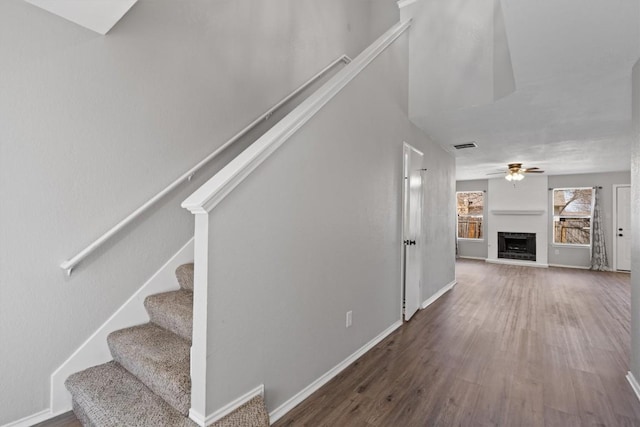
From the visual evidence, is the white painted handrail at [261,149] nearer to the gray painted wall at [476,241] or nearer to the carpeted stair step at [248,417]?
the carpeted stair step at [248,417]

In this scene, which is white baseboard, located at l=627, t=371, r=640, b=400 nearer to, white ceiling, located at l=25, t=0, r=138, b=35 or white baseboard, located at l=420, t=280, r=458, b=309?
white baseboard, located at l=420, t=280, r=458, b=309

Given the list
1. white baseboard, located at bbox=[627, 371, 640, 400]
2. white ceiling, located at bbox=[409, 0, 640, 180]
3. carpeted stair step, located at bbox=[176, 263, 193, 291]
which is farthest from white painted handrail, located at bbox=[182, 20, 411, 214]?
white baseboard, located at bbox=[627, 371, 640, 400]

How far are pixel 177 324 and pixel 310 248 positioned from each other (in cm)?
94

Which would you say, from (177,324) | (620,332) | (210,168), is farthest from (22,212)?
(620,332)

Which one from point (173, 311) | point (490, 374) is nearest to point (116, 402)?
point (173, 311)

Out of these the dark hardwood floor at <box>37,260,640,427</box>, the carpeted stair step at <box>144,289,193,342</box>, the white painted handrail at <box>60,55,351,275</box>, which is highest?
the white painted handrail at <box>60,55,351,275</box>

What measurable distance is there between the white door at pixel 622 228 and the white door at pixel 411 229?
678 centimetres

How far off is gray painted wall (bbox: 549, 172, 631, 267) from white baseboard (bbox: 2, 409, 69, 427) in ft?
33.0

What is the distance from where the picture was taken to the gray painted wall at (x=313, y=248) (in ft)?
5.12

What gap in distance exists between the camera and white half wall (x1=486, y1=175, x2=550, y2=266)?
8273 millimetres

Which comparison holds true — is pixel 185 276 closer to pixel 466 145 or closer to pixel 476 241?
pixel 466 145

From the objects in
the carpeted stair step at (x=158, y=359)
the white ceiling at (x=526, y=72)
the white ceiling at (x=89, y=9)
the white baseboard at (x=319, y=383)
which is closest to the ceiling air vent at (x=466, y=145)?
the white ceiling at (x=526, y=72)

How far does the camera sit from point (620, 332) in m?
3.44

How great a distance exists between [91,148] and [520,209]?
31.5ft
